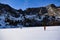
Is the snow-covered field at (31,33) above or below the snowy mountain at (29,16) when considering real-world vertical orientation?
below

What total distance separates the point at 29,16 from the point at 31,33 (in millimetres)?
244

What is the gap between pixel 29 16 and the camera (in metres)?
1.68

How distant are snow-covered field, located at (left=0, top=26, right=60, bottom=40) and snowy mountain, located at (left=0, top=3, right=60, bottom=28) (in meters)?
0.06

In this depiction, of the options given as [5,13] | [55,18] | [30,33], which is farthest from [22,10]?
[55,18]

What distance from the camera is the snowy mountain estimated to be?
165 cm

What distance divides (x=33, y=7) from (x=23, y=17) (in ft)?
0.65

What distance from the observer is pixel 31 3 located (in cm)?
169

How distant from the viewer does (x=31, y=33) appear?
5.62 feet

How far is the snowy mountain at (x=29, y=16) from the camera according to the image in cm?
165

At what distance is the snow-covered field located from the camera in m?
1.67

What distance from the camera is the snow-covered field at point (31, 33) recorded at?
1671mm

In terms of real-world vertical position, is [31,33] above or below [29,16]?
below

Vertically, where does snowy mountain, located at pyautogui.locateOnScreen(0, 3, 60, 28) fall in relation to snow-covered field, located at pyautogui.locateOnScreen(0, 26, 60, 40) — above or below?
above

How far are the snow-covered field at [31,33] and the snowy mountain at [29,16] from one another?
0.06 metres
